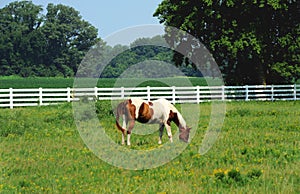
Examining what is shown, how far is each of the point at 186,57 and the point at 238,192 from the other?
102 feet

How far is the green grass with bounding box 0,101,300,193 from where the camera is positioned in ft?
28.5

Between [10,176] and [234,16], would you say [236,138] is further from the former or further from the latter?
[234,16]

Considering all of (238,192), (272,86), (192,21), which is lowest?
(238,192)

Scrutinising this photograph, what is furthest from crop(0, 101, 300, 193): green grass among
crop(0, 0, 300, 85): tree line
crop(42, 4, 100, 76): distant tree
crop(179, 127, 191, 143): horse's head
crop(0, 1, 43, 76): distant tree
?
crop(42, 4, 100, 76): distant tree

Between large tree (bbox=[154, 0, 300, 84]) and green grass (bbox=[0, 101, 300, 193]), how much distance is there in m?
18.7

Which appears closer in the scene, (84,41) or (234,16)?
(234,16)

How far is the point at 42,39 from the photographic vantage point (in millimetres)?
87375

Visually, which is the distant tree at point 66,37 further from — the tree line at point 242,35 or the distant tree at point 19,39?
the tree line at point 242,35

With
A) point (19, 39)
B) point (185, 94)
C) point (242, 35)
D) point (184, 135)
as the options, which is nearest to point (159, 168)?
point (184, 135)

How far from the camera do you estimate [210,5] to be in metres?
35.2

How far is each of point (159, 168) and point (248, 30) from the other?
2634cm

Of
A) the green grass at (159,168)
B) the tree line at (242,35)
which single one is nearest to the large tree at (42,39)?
the tree line at (242,35)

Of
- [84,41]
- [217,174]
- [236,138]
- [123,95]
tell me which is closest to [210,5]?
[123,95]

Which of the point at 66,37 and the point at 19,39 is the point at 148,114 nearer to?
the point at 19,39
